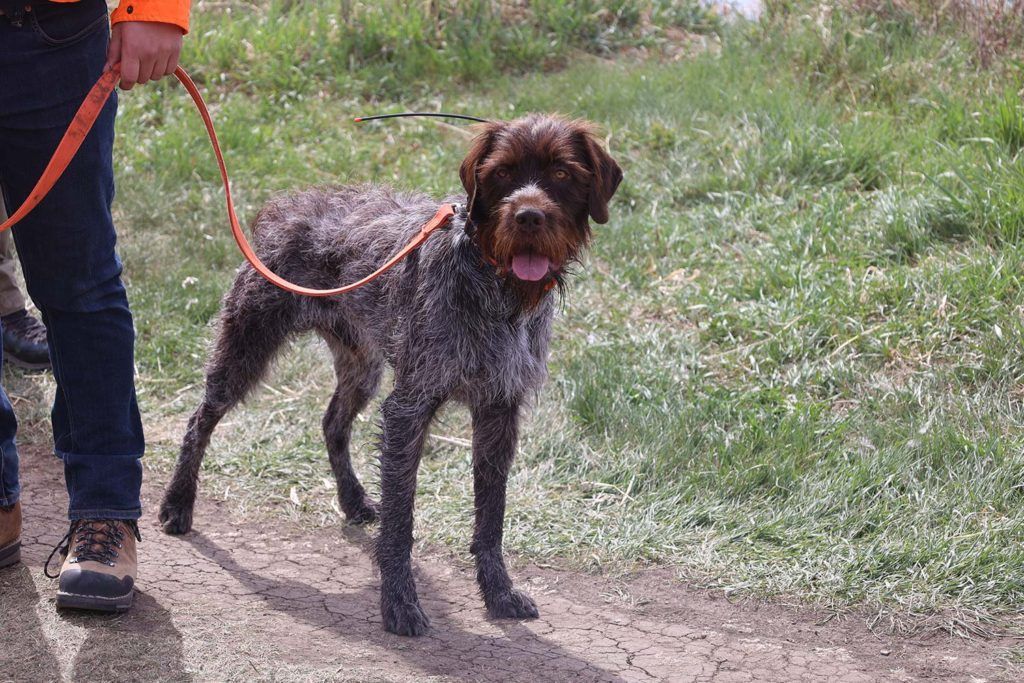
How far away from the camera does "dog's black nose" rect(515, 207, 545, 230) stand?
3.69 metres

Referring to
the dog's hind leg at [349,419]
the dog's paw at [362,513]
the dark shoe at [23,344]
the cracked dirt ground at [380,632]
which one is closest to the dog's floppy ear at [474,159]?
the dog's hind leg at [349,419]

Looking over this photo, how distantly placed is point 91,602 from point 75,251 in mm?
1086

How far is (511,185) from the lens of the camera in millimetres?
3852

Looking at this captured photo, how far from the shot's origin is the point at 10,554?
397 cm

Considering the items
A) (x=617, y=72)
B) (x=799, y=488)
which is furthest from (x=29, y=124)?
(x=617, y=72)

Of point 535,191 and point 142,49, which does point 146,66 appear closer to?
point 142,49

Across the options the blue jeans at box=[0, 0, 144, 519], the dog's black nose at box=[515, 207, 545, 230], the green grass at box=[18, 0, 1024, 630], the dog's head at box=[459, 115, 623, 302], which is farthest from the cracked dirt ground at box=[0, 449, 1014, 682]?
the dog's black nose at box=[515, 207, 545, 230]

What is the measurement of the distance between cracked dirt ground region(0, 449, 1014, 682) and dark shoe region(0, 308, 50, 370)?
5.05 ft

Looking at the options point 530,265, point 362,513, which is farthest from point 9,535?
point 530,265

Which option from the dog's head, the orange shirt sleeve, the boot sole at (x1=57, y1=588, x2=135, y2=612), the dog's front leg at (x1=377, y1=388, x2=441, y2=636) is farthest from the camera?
the dog's front leg at (x1=377, y1=388, x2=441, y2=636)

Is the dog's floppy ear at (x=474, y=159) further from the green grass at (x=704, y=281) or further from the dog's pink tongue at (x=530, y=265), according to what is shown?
the green grass at (x=704, y=281)

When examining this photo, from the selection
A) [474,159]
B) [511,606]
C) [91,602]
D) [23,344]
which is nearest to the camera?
[91,602]

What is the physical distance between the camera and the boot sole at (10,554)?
394 cm

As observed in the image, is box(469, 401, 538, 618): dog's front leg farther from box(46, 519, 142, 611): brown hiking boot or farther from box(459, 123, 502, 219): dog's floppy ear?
box(46, 519, 142, 611): brown hiking boot
